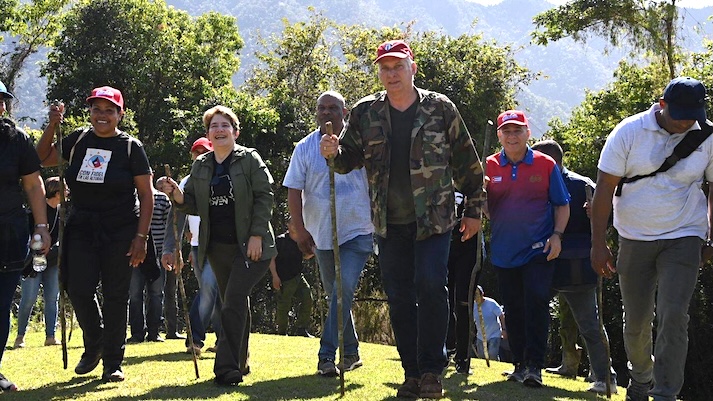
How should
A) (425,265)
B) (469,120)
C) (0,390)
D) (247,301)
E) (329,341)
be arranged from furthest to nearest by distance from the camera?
(469,120) → (329,341) → (247,301) → (0,390) → (425,265)

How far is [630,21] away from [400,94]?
25705 mm

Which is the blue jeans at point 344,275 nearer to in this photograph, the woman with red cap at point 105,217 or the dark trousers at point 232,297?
the dark trousers at point 232,297

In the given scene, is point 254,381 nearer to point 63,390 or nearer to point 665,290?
point 63,390

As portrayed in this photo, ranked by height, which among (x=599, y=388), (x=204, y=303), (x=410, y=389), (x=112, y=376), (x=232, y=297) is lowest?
(x=599, y=388)

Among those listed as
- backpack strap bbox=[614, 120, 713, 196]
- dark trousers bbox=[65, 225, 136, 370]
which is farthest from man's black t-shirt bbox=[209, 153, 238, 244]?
backpack strap bbox=[614, 120, 713, 196]

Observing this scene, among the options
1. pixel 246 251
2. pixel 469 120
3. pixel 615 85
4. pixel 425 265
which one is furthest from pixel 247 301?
pixel 615 85

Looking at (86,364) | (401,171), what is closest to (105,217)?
(86,364)

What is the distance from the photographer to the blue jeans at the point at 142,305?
43.9 ft

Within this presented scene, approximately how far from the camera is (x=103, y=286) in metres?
8.20

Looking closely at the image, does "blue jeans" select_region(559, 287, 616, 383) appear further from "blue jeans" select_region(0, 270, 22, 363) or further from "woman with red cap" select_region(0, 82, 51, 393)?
"blue jeans" select_region(0, 270, 22, 363)

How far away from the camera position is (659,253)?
713 centimetres

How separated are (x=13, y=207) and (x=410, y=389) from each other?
3.31 meters

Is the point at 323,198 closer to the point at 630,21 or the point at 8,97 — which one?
the point at 8,97

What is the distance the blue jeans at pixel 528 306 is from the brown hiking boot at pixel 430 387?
2.02 meters
